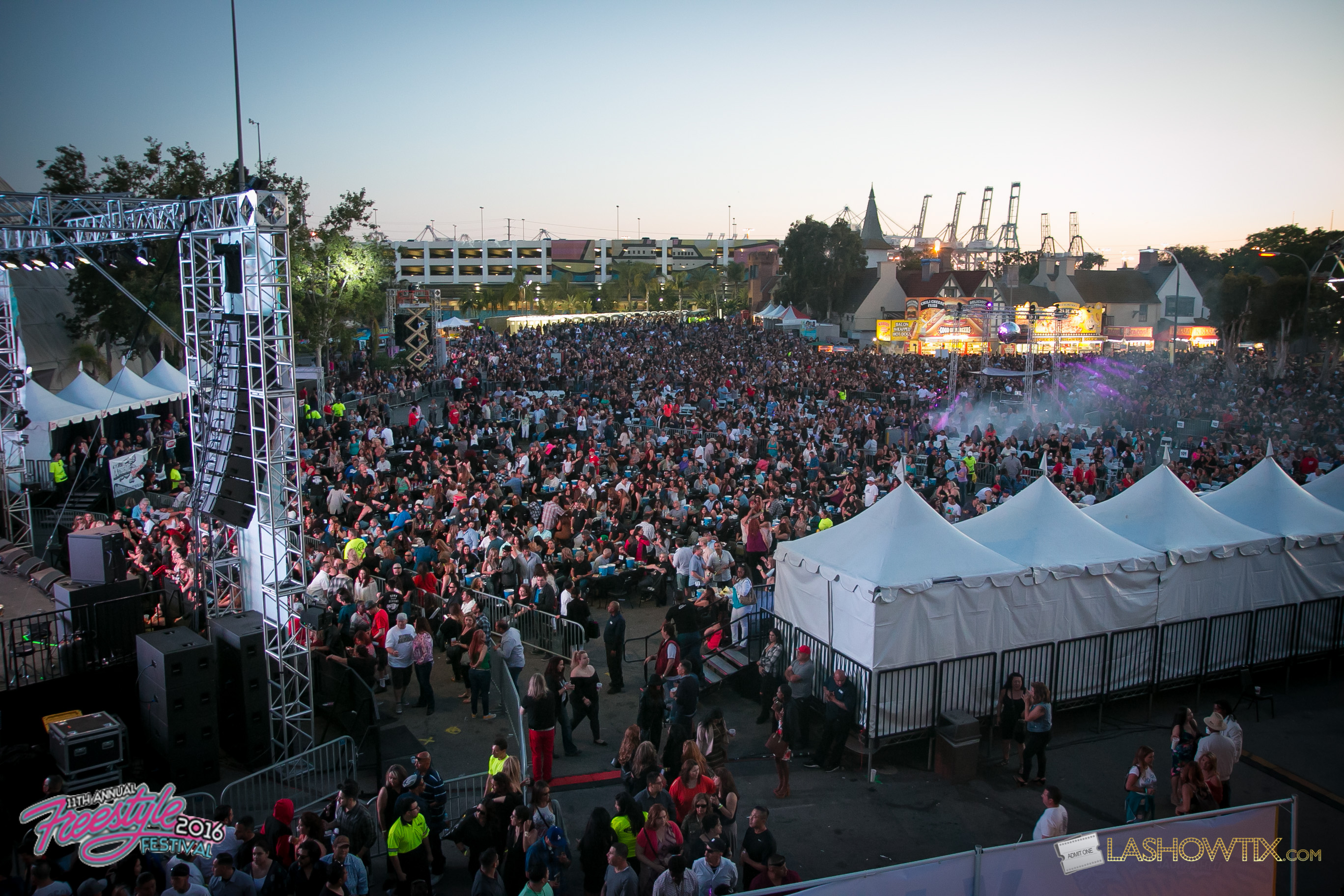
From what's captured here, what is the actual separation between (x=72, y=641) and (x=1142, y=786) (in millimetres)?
10787

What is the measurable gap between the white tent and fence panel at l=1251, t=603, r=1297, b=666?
21763 millimetres

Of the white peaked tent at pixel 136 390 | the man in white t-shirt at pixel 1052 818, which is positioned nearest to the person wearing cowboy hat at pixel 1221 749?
the man in white t-shirt at pixel 1052 818

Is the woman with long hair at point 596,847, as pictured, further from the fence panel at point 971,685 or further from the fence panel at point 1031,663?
the fence panel at point 1031,663

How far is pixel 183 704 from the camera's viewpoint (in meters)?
8.21

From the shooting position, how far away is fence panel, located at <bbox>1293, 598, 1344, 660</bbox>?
1083 cm

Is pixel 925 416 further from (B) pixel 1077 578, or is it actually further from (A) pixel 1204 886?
(A) pixel 1204 886

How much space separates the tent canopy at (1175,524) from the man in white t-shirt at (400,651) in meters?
8.74

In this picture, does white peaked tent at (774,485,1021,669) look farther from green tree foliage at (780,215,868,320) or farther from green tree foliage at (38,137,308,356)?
green tree foliage at (780,215,868,320)

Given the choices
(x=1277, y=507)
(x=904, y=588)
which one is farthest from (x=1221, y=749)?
(x=1277, y=507)

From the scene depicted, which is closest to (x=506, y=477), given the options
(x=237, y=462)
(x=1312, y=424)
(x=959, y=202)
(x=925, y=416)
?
(x=237, y=462)

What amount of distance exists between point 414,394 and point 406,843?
82.8ft

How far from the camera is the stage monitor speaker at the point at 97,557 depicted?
36.6 ft

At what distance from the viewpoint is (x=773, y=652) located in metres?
9.59

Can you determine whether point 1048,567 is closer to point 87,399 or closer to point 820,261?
point 87,399
